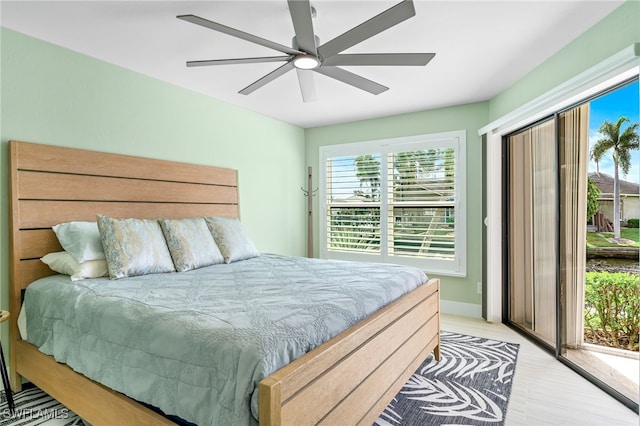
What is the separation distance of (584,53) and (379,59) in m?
1.46

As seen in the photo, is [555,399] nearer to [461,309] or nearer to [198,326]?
[461,309]

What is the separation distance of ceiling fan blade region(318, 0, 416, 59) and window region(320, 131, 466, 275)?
246 cm

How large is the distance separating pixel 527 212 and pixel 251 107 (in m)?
3.08

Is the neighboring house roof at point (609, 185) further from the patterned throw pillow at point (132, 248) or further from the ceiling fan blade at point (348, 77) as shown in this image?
the patterned throw pillow at point (132, 248)

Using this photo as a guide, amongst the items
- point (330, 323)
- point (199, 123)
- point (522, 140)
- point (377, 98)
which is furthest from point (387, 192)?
point (330, 323)

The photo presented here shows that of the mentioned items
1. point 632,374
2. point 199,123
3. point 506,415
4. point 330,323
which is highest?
point 199,123

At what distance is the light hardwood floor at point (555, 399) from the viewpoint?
1987 millimetres

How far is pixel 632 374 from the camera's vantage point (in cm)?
222

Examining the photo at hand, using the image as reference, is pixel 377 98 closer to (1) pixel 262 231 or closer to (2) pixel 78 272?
(1) pixel 262 231

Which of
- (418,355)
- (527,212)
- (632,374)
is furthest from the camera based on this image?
(527,212)

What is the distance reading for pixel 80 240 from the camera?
2.35 metres

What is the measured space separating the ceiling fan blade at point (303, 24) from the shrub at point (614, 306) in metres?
2.38

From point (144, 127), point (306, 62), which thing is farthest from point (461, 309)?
point (144, 127)

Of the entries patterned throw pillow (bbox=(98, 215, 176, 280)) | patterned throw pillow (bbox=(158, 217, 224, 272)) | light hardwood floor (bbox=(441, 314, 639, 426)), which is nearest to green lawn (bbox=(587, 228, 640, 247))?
light hardwood floor (bbox=(441, 314, 639, 426))
